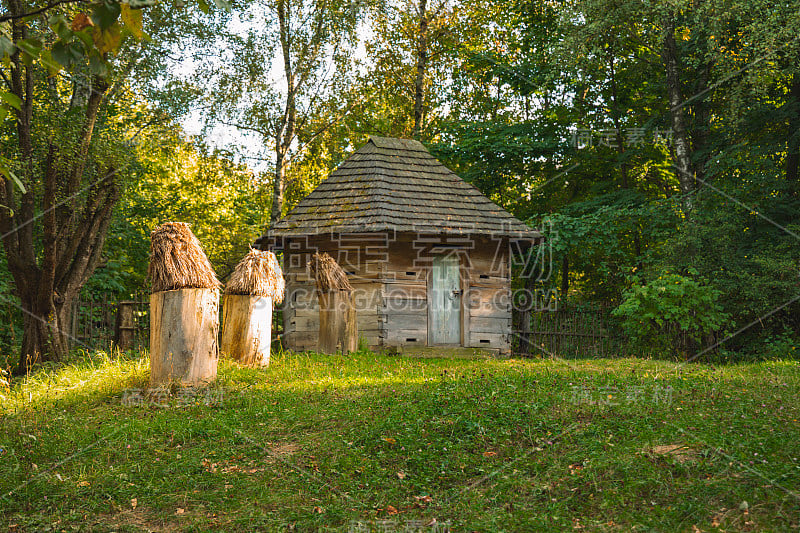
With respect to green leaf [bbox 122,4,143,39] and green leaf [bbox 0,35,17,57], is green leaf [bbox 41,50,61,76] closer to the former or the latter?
green leaf [bbox 0,35,17,57]

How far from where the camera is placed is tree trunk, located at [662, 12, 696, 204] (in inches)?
569

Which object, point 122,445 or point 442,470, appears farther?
point 122,445

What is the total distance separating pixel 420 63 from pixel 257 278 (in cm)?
1355

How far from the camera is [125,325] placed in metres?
12.0

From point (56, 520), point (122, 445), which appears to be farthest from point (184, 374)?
point (56, 520)

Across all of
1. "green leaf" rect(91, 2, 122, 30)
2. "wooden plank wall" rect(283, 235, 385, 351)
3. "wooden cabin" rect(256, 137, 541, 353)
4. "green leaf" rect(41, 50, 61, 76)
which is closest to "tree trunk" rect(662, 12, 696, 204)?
"wooden cabin" rect(256, 137, 541, 353)

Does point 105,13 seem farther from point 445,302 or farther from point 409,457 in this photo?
point 445,302

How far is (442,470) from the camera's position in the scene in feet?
17.2

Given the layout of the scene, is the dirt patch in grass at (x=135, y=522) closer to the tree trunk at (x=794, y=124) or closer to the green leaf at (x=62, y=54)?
the green leaf at (x=62, y=54)

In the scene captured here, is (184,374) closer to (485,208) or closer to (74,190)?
(74,190)

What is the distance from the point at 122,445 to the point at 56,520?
1.45m

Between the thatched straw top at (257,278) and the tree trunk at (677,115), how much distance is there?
33.0ft

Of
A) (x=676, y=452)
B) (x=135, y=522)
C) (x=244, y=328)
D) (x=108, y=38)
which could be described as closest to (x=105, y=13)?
(x=108, y=38)

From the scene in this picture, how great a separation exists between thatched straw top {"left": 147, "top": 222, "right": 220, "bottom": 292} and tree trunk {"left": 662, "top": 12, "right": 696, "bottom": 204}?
11512 millimetres
